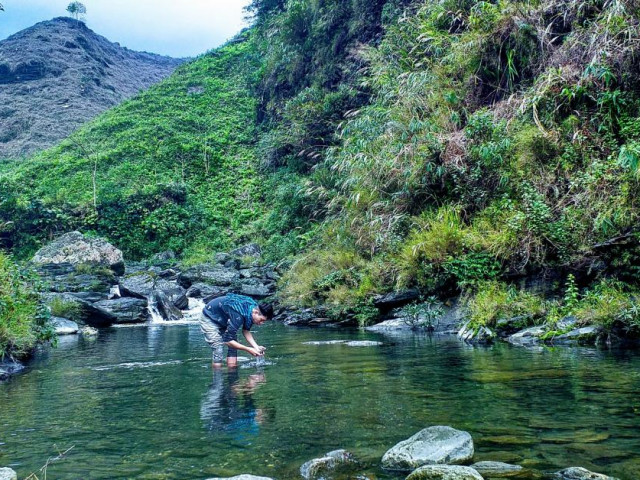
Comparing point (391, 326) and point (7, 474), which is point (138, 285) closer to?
point (391, 326)

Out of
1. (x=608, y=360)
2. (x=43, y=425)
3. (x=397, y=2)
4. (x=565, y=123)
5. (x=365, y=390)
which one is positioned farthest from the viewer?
(x=397, y=2)

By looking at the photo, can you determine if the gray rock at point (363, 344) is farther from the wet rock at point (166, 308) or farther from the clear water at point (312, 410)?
the wet rock at point (166, 308)

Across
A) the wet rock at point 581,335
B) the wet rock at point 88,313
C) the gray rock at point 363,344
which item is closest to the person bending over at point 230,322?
the gray rock at point 363,344

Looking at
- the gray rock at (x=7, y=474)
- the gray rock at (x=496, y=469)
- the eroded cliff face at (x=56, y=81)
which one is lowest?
the gray rock at (x=496, y=469)

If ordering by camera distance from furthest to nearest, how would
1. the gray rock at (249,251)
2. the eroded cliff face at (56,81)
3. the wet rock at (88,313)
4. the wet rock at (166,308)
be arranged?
1. the eroded cliff face at (56,81)
2. the gray rock at (249,251)
3. the wet rock at (166,308)
4. the wet rock at (88,313)

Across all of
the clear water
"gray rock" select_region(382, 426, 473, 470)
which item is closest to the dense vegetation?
the clear water

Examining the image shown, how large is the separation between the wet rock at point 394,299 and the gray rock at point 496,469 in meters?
9.53

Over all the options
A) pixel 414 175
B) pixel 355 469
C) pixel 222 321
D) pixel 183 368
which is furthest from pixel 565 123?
pixel 355 469

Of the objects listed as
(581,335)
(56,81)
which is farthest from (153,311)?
(56,81)

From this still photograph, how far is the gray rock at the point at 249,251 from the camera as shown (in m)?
26.3

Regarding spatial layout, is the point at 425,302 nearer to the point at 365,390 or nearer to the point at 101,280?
the point at 365,390

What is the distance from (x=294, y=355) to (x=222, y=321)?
1515 millimetres

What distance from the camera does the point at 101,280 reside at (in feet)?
68.9

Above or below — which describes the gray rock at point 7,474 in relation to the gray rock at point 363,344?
below
